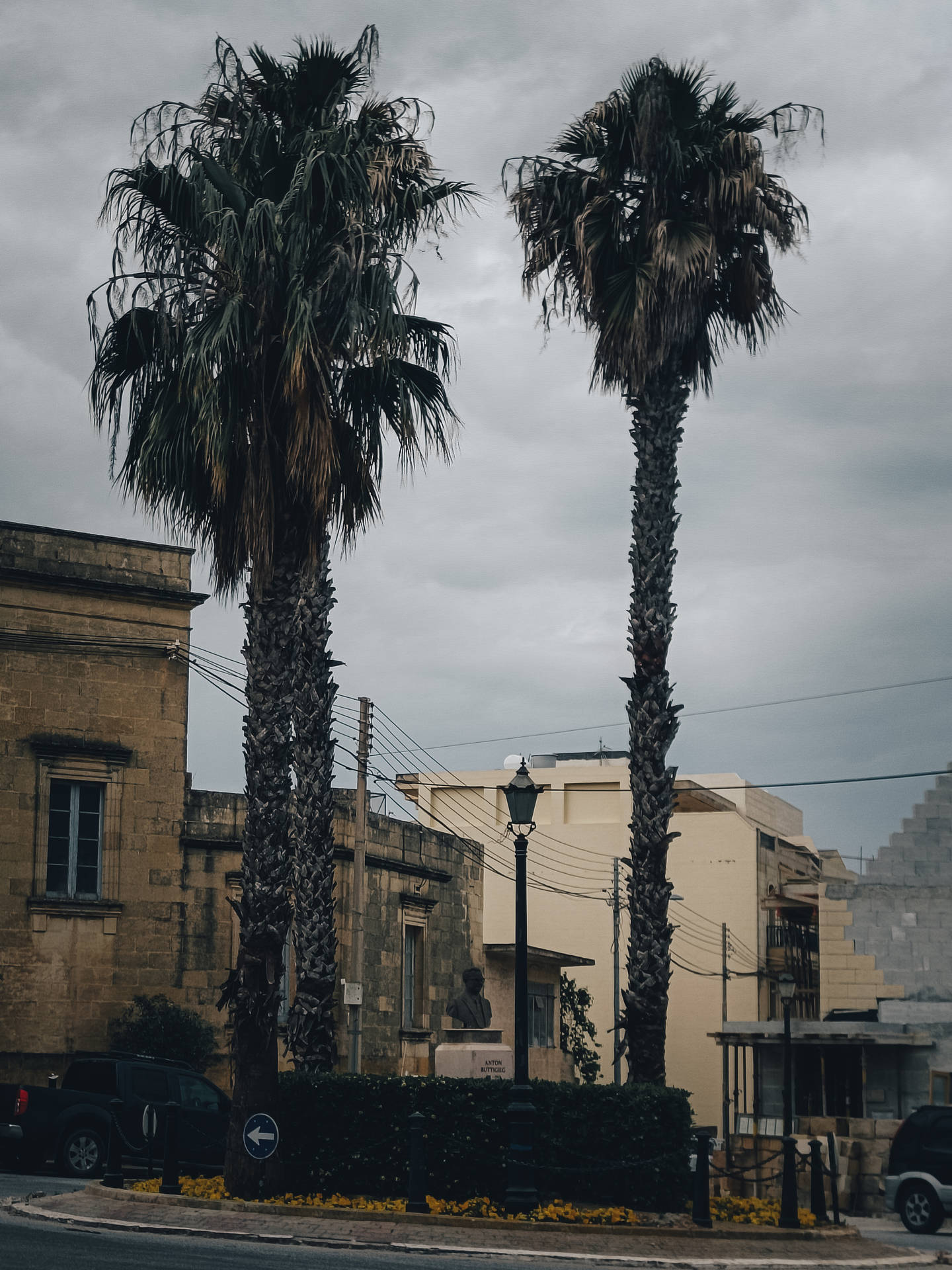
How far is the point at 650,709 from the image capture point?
19234mm

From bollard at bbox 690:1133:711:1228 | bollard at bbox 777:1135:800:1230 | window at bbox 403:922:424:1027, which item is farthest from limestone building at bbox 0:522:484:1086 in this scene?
bollard at bbox 690:1133:711:1228

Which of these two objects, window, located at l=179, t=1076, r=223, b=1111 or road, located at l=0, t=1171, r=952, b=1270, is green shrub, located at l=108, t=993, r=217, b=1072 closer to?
window, located at l=179, t=1076, r=223, b=1111

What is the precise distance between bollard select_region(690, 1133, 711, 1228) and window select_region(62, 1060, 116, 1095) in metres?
8.17

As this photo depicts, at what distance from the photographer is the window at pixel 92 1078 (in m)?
20.8

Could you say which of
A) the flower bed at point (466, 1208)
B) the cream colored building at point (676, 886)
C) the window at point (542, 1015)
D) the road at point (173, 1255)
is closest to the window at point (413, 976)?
the window at point (542, 1015)

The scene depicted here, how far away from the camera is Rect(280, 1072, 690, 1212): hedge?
55.3 ft

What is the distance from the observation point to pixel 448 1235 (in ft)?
49.0

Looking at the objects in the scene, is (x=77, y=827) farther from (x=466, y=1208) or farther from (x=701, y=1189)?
(x=701, y=1189)

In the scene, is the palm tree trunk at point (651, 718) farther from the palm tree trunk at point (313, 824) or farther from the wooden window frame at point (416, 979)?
the wooden window frame at point (416, 979)

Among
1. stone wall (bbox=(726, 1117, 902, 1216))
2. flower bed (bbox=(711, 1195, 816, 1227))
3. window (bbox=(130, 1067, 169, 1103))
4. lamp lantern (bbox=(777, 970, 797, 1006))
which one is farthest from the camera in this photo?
stone wall (bbox=(726, 1117, 902, 1216))

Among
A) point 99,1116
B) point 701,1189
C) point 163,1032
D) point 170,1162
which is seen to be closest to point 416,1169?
point 170,1162

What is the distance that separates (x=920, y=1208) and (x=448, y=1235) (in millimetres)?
10158

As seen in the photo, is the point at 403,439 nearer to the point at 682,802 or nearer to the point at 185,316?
the point at 185,316

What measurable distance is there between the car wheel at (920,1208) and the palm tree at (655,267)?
644 cm
